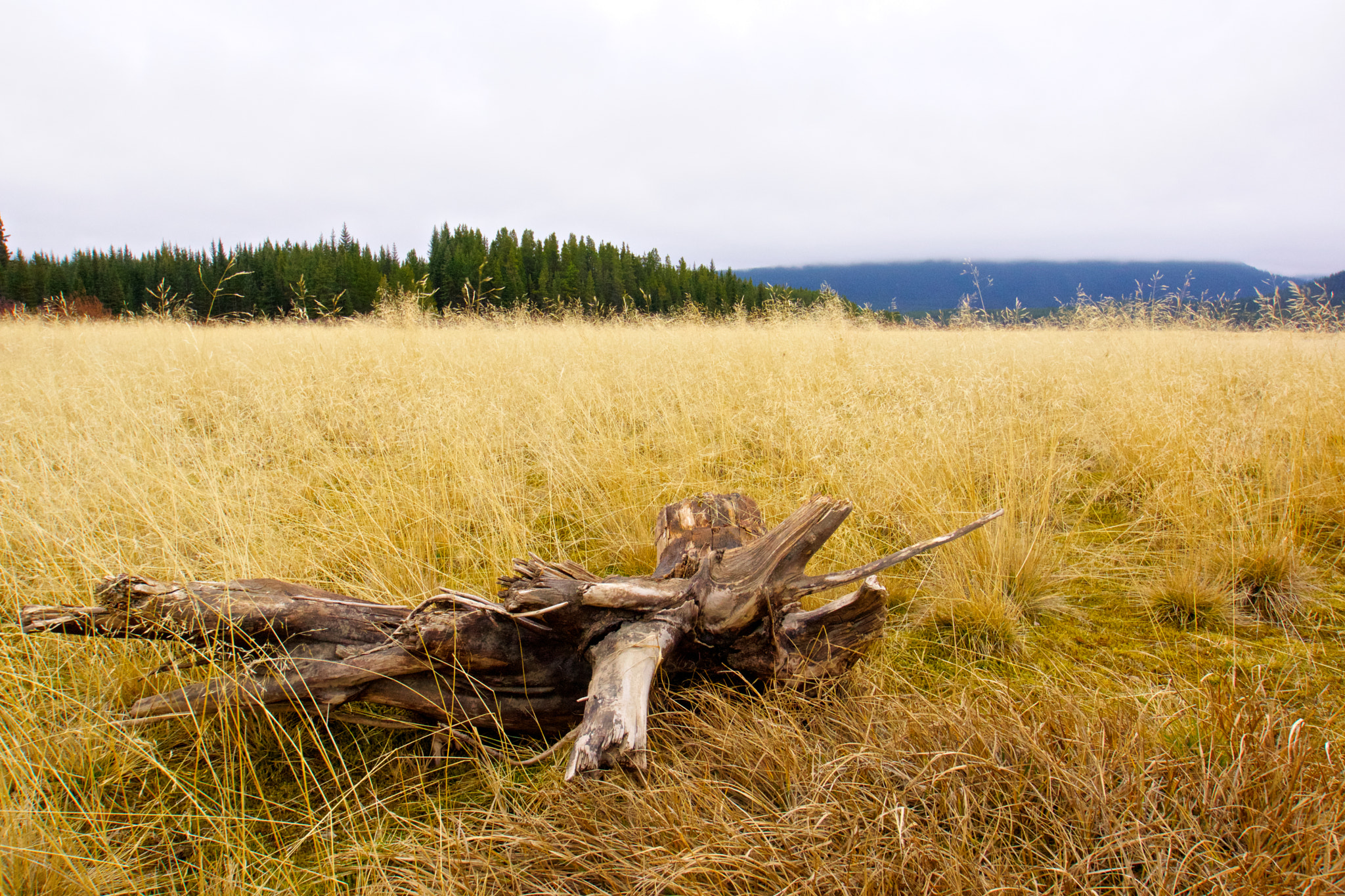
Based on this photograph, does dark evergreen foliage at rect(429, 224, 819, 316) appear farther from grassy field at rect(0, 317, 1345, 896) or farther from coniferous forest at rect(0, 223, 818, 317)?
grassy field at rect(0, 317, 1345, 896)

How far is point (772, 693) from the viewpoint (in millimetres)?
1574

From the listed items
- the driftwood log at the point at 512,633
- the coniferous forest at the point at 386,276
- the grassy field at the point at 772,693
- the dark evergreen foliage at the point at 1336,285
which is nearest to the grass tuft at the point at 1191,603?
the grassy field at the point at 772,693

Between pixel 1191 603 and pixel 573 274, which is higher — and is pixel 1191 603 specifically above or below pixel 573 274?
below

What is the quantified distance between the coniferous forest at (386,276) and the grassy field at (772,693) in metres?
20.1

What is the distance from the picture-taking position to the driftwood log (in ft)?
4.62

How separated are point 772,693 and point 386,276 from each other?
2723cm

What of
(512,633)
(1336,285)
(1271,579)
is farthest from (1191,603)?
(1336,285)

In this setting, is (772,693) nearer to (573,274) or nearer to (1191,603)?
(1191,603)

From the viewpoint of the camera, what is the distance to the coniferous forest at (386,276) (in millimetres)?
28156

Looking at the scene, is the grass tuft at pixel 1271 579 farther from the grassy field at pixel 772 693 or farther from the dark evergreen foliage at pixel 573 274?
the dark evergreen foliage at pixel 573 274

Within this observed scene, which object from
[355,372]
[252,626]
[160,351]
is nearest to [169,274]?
[160,351]

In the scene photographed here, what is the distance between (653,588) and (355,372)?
13.1 ft

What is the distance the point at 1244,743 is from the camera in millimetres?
1168

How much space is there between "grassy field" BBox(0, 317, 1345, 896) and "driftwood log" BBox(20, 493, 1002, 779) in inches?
4.4
